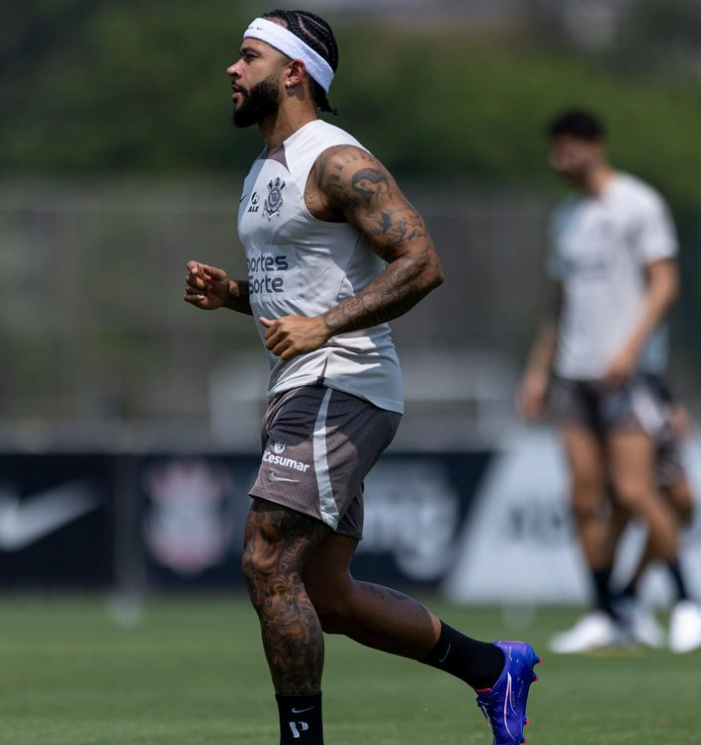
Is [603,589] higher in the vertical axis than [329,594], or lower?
lower

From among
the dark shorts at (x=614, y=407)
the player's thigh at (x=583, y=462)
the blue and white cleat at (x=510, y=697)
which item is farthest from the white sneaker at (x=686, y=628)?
the blue and white cleat at (x=510, y=697)

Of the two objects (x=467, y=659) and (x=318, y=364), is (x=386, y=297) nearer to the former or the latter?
(x=318, y=364)

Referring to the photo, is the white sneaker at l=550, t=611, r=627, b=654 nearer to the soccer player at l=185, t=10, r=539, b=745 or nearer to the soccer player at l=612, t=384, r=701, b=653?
the soccer player at l=612, t=384, r=701, b=653

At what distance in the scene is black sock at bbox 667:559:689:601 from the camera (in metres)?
10.5

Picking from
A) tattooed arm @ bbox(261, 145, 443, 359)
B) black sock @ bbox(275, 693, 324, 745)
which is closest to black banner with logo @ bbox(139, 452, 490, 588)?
tattooed arm @ bbox(261, 145, 443, 359)

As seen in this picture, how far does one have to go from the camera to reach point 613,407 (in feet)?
34.1

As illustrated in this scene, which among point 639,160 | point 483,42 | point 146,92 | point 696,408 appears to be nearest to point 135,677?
point 696,408

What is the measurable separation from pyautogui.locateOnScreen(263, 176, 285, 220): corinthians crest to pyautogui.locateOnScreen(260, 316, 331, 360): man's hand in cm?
49

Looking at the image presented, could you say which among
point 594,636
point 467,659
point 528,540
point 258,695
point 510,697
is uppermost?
point 467,659

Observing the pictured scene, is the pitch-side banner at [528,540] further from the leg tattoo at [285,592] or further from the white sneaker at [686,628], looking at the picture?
the leg tattoo at [285,592]

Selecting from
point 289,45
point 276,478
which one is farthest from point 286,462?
point 289,45

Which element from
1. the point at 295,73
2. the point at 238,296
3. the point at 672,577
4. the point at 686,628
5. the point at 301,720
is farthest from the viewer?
the point at 672,577

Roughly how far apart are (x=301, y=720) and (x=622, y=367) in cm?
465

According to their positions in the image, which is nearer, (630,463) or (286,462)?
(286,462)
